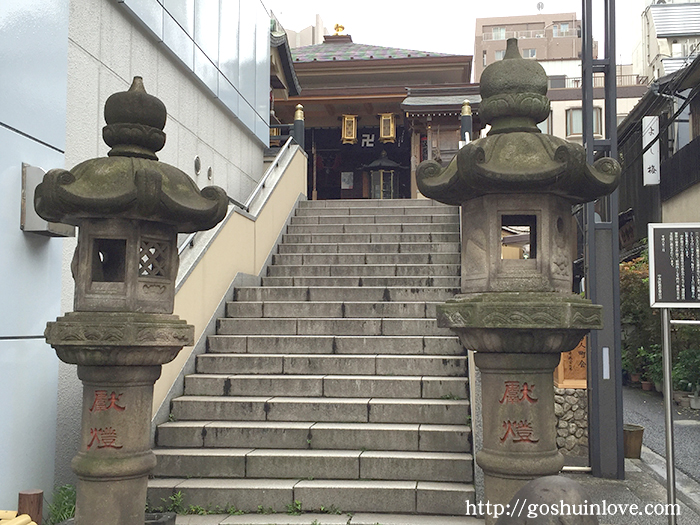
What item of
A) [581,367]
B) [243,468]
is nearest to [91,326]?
[243,468]

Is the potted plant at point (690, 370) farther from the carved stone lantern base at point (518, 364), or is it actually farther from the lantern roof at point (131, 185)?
the lantern roof at point (131, 185)

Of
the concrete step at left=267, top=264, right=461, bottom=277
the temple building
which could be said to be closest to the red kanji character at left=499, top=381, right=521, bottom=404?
the concrete step at left=267, top=264, right=461, bottom=277

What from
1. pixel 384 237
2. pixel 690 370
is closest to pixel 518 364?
pixel 384 237

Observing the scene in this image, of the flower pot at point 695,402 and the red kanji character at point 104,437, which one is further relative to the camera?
the flower pot at point 695,402

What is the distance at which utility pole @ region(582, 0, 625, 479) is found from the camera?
24.3 ft

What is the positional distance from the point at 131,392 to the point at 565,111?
37.6 meters

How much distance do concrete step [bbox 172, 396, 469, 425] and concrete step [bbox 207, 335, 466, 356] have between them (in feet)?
3.12

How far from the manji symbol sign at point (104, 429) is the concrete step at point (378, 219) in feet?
26.8

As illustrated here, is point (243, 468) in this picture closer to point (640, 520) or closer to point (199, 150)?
point (640, 520)

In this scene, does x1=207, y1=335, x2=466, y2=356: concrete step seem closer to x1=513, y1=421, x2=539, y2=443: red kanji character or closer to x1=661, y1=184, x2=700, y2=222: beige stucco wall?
x1=513, y1=421, x2=539, y2=443: red kanji character

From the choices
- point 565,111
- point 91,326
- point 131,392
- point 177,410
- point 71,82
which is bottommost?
point 177,410

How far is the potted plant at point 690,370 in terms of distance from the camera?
13.7 metres

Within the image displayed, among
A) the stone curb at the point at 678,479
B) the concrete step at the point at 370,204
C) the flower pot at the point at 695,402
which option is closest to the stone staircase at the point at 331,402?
the stone curb at the point at 678,479

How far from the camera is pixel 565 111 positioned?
3825 centimetres
